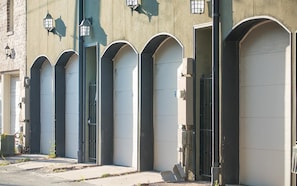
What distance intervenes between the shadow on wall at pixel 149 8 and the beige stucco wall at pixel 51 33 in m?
3.79

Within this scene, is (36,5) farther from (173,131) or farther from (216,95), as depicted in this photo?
(216,95)

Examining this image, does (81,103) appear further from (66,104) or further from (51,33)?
(51,33)

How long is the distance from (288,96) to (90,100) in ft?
25.6

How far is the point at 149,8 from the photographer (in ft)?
48.2

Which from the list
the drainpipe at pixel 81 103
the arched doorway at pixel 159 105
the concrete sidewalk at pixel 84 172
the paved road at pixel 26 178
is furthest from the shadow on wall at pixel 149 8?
the paved road at pixel 26 178

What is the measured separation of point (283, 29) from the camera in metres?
11.5

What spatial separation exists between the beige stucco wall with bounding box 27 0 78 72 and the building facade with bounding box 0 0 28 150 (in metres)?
0.60

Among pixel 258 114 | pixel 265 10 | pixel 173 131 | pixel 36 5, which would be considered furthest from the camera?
pixel 36 5

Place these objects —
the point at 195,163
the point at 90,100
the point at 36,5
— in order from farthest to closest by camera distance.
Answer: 1. the point at 36,5
2. the point at 90,100
3. the point at 195,163

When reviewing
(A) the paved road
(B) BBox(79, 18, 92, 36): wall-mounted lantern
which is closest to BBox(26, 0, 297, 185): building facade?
(B) BBox(79, 18, 92, 36): wall-mounted lantern

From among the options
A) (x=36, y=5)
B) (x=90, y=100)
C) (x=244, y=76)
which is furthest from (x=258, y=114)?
(x=36, y=5)

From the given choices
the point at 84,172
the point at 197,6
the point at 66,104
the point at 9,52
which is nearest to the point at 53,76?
the point at 66,104

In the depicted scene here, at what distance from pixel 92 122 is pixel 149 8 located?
4.51 m

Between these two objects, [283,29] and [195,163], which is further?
[195,163]
